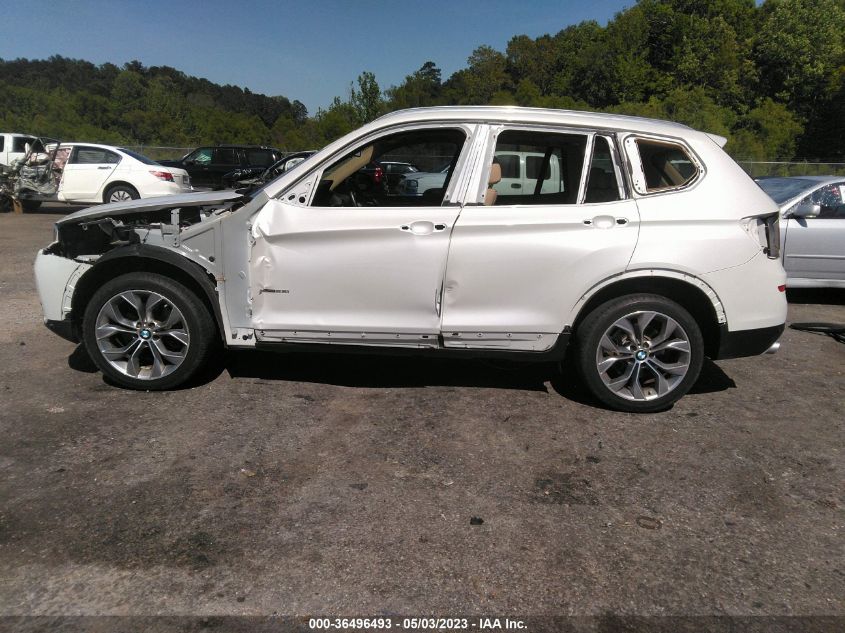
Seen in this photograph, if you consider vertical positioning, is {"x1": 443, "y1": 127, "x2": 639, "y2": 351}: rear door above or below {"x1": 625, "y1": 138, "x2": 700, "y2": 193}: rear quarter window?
below

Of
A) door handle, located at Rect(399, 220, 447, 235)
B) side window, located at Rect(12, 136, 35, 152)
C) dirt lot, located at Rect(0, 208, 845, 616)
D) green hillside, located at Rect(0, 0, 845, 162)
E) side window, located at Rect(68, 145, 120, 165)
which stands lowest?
dirt lot, located at Rect(0, 208, 845, 616)

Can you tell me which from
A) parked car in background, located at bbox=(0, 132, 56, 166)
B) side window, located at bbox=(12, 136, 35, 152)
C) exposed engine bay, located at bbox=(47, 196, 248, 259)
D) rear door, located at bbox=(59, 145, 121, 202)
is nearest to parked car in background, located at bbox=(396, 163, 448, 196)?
exposed engine bay, located at bbox=(47, 196, 248, 259)

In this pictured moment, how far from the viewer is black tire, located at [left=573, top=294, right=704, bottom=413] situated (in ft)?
13.7

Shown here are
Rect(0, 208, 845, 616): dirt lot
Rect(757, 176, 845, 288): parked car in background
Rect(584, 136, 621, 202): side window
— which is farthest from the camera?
Rect(757, 176, 845, 288): parked car in background

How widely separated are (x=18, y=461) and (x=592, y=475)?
9.95 ft

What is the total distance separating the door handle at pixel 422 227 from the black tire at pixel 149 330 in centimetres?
143

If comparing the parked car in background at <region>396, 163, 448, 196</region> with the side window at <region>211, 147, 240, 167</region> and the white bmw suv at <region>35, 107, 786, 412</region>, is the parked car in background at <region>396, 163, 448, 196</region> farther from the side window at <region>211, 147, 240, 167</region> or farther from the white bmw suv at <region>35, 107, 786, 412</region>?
the side window at <region>211, 147, 240, 167</region>

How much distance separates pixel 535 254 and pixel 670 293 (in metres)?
0.94

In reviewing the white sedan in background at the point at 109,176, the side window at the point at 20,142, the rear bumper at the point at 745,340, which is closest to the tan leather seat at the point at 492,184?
the rear bumper at the point at 745,340

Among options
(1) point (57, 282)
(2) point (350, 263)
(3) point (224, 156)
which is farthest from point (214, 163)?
(2) point (350, 263)

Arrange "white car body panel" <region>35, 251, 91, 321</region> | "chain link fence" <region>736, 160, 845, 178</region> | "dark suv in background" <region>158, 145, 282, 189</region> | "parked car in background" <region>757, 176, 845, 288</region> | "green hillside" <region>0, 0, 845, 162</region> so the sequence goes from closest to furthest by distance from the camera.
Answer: "white car body panel" <region>35, 251, 91, 321</region> < "parked car in background" <region>757, 176, 845, 288</region> < "dark suv in background" <region>158, 145, 282, 189</region> < "chain link fence" <region>736, 160, 845, 178</region> < "green hillside" <region>0, 0, 845, 162</region>

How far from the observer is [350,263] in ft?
13.6

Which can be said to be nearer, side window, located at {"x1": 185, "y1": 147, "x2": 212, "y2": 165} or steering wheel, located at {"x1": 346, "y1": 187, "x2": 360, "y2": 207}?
steering wheel, located at {"x1": 346, "y1": 187, "x2": 360, "y2": 207}

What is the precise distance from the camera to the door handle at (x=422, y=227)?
161 inches
